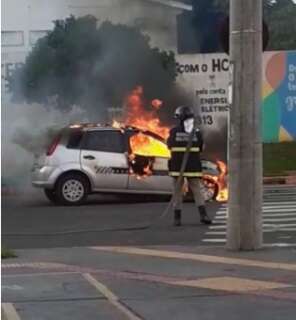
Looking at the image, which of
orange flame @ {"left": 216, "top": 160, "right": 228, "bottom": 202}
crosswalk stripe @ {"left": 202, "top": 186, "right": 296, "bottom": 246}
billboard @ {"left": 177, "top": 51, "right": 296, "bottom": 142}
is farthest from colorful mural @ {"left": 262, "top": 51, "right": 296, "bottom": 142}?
orange flame @ {"left": 216, "top": 160, "right": 228, "bottom": 202}

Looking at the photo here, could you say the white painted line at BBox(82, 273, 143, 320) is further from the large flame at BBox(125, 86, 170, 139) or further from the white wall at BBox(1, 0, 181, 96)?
the white wall at BBox(1, 0, 181, 96)

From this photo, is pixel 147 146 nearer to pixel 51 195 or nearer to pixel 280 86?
pixel 51 195

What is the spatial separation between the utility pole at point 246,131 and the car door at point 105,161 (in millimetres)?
7000

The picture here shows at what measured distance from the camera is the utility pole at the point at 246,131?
422 inches

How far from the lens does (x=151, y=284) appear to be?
8.69 meters

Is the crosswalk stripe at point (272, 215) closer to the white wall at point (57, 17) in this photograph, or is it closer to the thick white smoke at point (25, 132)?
the thick white smoke at point (25, 132)

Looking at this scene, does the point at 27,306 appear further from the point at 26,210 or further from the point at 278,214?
the point at 26,210

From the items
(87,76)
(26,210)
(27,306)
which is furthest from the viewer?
(87,76)

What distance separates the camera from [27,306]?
7.73 metres

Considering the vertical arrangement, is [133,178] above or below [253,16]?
below

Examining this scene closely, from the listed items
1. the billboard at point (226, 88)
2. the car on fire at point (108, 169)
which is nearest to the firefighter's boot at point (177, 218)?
the car on fire at point (108, 169)

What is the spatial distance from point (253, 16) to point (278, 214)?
5168 mm

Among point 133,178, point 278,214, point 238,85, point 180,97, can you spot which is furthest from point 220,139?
point 238,85

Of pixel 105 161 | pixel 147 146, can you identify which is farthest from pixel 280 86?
pixel 105 161
